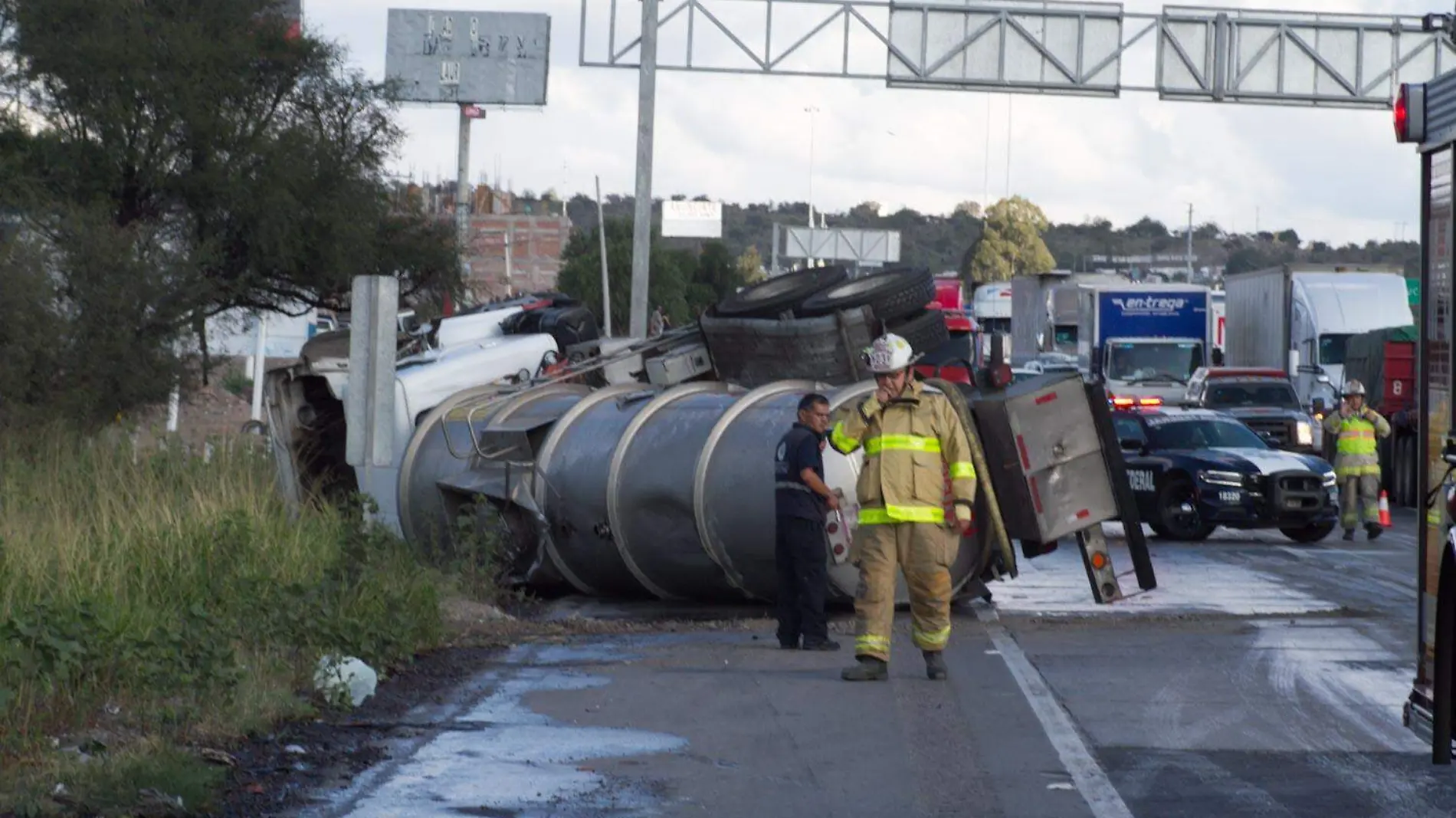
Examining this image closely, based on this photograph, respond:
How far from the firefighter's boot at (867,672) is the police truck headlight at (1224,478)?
12.2m

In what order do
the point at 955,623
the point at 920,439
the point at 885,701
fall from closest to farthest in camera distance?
the point at 885,701
the point at 920,439
the point at 955,623

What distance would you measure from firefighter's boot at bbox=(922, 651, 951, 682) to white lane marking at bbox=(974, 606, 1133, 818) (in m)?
0.41

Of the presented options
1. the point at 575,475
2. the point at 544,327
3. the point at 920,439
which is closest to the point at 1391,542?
the point at 544,327

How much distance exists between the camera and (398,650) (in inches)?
448

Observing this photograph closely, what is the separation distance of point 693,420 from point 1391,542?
11763 millimetres

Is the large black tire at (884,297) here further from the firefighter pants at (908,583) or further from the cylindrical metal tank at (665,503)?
the firefighter pants at (908,583)

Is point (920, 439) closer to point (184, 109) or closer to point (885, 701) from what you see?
point (885, 701)

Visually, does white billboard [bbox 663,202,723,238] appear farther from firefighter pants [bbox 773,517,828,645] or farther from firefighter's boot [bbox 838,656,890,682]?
firefighter's boot [bbox 838,656,890,682]

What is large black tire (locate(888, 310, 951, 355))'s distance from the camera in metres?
16.7

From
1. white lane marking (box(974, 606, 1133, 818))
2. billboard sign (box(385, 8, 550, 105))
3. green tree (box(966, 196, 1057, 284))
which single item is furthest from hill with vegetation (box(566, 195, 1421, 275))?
white lane marking (box(974, 606, 1133, 818))

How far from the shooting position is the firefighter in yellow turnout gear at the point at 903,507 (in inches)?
428

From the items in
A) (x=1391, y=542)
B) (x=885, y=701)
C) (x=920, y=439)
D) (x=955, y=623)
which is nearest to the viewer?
(x=885, y=701)

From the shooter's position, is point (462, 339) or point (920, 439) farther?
point (462, 339)

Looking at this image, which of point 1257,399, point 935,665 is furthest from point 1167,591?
point 1257,399
